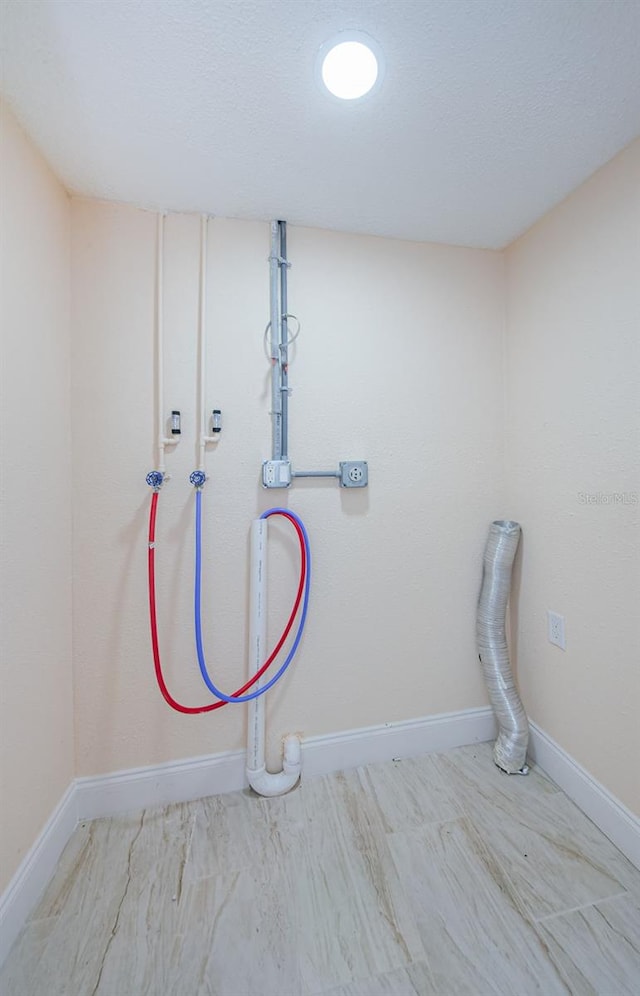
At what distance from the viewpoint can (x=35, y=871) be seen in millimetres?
1125

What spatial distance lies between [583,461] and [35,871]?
2184 millimetres

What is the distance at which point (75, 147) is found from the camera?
3.84 ft

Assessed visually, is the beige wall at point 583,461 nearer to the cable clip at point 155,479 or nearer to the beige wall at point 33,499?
the cable clip at point 155,479

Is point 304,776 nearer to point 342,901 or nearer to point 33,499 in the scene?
point 342,901

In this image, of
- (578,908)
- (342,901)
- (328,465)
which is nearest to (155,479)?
(328,465)

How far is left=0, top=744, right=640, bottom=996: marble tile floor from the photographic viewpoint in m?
0.95

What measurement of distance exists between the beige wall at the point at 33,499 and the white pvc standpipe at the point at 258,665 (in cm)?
64

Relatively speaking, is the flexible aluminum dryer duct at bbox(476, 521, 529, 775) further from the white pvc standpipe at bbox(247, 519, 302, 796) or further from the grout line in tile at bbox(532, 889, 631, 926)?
the white pvc standpipe at bbox(247, 519, 302, 796)

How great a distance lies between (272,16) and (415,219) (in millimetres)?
828

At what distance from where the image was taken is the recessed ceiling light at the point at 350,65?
0.90 meters

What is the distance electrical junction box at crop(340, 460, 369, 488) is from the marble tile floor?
3.97 ft

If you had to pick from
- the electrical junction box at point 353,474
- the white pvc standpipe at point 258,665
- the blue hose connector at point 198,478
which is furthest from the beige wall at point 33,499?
the electrical junction box at point 353,474

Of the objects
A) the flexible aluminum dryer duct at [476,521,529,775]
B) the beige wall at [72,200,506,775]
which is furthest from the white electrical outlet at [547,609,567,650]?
the beige wall at [72,200,506,775]

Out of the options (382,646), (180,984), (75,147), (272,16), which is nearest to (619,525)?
(382,646)
